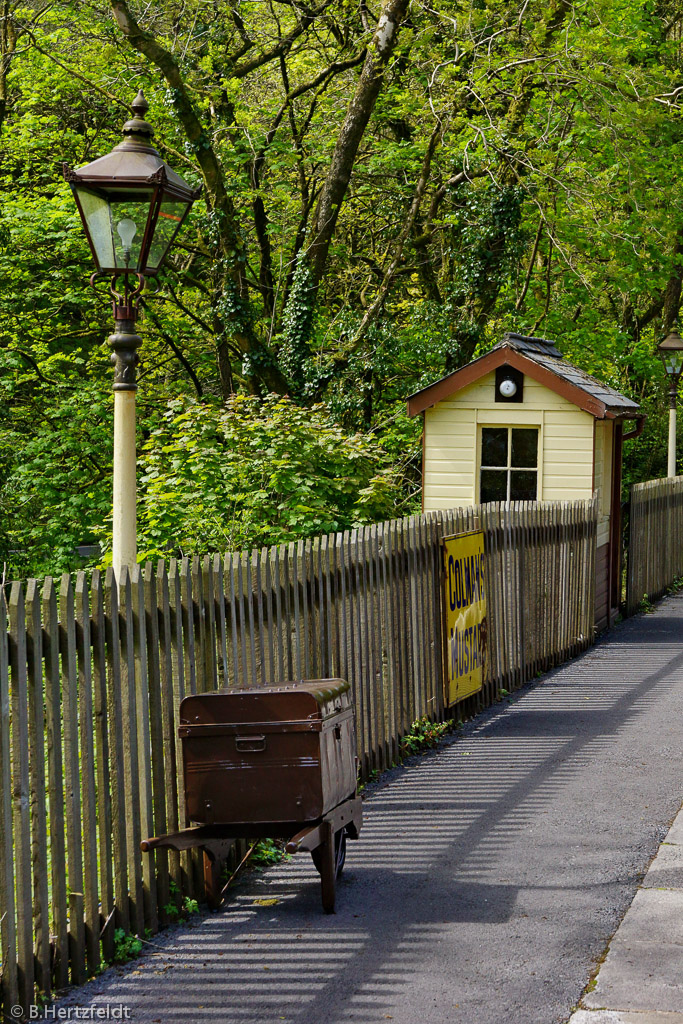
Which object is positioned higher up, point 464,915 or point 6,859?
point 6,859

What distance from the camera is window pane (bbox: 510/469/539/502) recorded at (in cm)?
1447

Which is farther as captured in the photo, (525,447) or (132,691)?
(525,447)

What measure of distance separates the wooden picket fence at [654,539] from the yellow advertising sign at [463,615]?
7040 millimetres

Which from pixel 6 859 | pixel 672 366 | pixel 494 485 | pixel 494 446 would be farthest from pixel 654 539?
pixel 6 859

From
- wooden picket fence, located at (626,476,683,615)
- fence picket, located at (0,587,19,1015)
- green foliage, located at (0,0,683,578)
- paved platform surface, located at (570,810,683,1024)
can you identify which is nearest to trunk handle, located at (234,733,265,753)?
fence picket, located at (0,587,19,1015)

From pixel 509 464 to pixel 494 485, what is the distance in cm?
32

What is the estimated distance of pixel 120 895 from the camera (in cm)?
505

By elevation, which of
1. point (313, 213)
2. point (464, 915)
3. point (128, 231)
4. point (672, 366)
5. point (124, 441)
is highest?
point (313, 213)

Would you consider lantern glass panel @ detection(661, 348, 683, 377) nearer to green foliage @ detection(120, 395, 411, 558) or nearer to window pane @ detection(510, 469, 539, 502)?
window pane @ detection(510, 469, 539, 502)

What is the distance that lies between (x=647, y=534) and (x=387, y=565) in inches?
401

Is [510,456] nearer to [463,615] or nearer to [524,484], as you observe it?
[524,484]

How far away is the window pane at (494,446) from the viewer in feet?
47.8

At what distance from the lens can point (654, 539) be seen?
18.2 metres

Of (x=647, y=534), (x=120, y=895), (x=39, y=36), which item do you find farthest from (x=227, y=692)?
(x=39, y=36)
